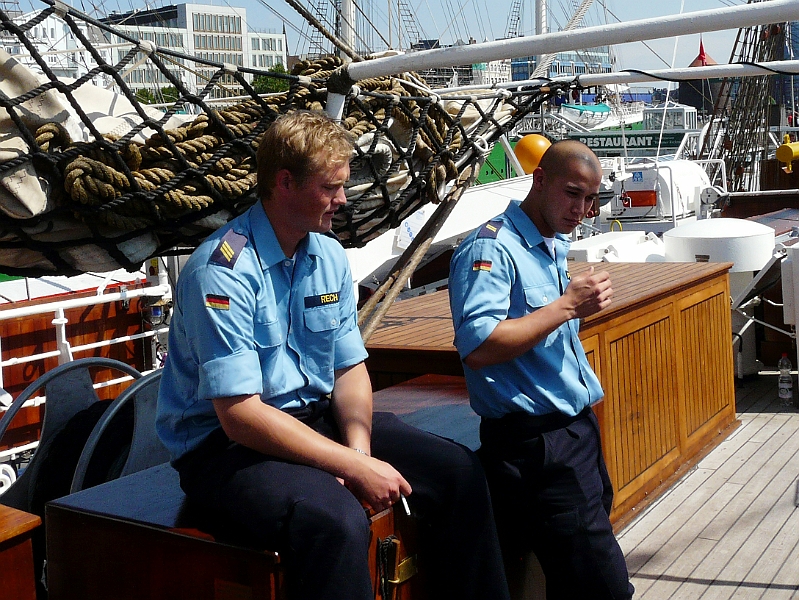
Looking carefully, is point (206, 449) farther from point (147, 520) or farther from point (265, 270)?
point (265, 270)

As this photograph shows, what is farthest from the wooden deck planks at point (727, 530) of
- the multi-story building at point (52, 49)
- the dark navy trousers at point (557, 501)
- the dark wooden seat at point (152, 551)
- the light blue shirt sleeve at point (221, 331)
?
the multi-story building at point (52, 49)

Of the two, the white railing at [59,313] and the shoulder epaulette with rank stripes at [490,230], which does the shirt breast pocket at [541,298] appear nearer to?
the shoulder epaulette with rank stripes at [490,230]

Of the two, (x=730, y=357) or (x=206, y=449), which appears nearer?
(x=206, y=449)

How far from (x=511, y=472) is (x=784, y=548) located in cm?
193

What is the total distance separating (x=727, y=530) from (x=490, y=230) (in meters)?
2.28

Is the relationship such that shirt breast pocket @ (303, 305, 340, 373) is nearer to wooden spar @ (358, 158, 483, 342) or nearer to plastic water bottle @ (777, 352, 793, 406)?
wooden spar @ (358, 158, 483, 342)

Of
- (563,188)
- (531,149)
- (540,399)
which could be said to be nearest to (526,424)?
(540,399)

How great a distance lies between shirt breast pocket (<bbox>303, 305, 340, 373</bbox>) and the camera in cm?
214

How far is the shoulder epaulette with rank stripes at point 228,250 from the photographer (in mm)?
1972

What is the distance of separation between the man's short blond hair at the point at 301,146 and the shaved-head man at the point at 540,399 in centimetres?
57

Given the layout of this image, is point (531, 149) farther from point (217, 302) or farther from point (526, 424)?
point (217, 302)

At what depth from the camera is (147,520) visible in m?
2.11

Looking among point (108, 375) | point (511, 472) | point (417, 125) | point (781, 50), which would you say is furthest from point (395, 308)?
point (781, 50)

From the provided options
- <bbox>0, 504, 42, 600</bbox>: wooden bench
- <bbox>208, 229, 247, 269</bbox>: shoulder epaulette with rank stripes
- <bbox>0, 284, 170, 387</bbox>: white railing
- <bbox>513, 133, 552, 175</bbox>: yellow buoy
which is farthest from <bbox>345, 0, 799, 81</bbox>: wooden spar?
<bbox>513, 133, 552, 175</bbox>: yellow buoy
